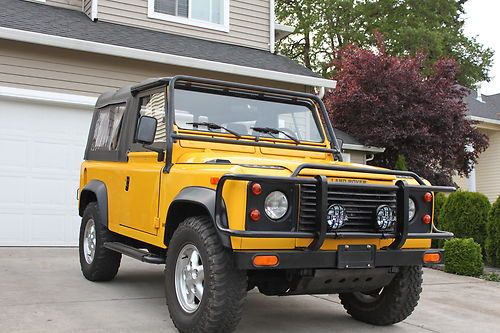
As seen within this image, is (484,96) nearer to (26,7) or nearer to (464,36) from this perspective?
(464,36)

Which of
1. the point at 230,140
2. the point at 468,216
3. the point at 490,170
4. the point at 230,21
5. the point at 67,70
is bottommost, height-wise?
the point at 468,216

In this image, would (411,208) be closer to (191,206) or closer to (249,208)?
(249,208)

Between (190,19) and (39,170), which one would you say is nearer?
(39,170)

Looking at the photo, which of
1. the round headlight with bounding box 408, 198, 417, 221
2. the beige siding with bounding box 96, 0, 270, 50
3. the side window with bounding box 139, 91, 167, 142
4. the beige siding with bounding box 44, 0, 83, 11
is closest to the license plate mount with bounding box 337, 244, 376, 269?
the round headlight with bounding box 408, 198, 417, 221

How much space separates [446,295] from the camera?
278 inches

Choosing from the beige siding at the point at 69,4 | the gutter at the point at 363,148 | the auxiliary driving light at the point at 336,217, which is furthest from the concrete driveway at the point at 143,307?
the gutter at the point at 363,148

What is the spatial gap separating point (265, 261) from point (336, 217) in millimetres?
655

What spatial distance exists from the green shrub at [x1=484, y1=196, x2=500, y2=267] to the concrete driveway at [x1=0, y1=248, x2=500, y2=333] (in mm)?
2203

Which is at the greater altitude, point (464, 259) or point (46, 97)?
point (46, 97)

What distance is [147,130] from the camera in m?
5.16

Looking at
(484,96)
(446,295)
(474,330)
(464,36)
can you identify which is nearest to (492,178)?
(484,96)

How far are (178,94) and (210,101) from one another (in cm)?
32

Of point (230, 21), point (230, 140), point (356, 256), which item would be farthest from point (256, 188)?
point (230, 21)

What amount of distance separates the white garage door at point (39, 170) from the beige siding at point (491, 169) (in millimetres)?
18195
